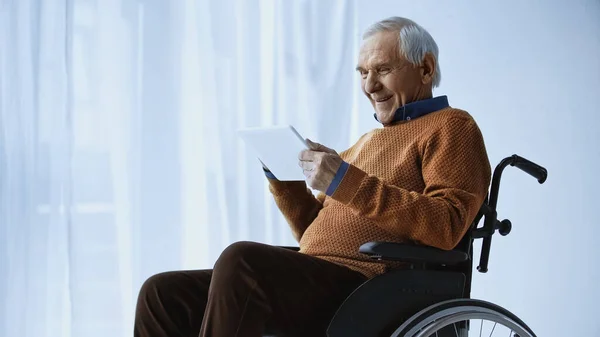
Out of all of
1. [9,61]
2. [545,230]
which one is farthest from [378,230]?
[545,230]

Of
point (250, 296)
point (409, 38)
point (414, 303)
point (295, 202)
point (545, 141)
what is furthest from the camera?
point (545, 141)

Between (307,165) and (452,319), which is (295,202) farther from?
(452,319)

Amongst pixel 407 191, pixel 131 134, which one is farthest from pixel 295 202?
pixel 131 134

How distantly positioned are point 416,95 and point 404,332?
24.9 inches

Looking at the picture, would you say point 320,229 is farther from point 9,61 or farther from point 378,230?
point 9,61

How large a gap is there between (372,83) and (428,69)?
0.14 metres

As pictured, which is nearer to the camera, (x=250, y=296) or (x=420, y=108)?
(x=250, y=296)

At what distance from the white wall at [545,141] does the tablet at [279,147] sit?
160cm

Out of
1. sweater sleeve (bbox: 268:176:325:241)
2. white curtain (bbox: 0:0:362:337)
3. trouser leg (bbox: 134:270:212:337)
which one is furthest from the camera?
white curtain (bbox: 0:0:362:337)

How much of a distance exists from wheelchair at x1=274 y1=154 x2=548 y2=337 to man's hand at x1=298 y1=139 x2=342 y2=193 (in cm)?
16

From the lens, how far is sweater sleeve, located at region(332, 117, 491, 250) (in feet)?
4.79

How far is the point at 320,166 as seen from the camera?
4.80ft

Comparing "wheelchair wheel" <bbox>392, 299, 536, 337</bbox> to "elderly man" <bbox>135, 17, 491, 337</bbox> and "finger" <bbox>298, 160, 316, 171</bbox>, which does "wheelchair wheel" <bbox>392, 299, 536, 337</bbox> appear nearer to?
"elderly man" <bbox>135, 17, 491, 337</bbox>

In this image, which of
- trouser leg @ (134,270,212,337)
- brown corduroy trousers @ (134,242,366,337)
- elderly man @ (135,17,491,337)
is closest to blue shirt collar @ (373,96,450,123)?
elderly man @ (135,17,491,337)
